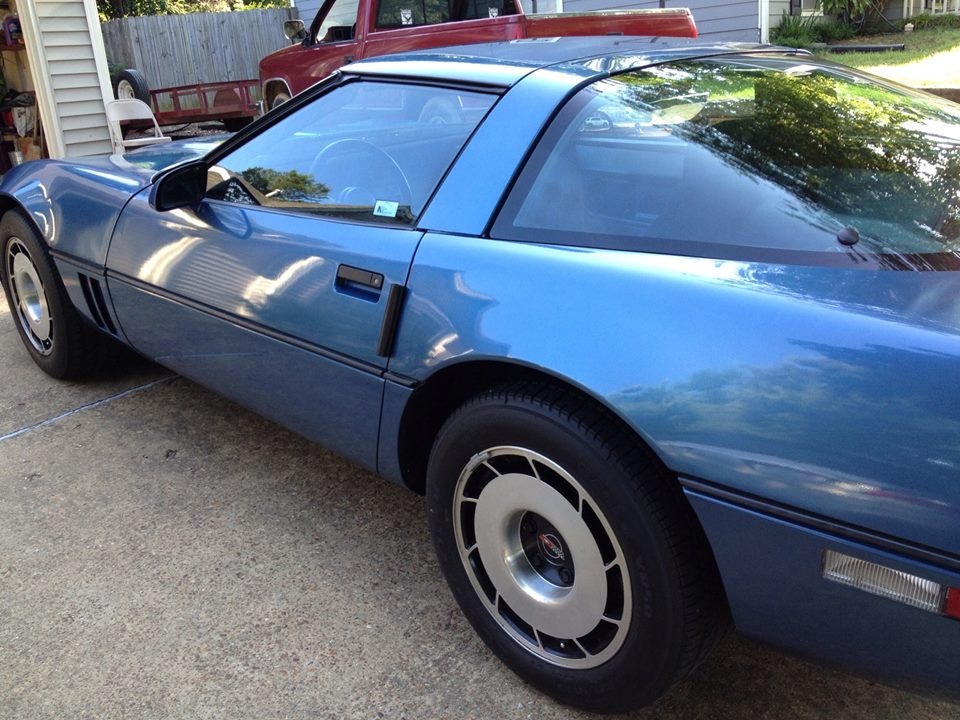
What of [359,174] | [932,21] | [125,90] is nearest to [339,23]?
[125,90]

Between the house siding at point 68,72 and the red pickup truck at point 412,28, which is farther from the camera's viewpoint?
the house siding at point 68,72

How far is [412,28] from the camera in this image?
25.5 ft

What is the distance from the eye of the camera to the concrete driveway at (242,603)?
217cm

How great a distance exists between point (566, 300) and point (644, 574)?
1.90 feet

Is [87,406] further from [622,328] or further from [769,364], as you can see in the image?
[769,364]

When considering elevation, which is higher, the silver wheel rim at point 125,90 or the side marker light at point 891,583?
the silver wheel rim at point 125,90

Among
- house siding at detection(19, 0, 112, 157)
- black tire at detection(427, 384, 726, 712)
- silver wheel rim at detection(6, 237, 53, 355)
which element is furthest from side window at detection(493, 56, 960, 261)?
house siding at detection(19, 0, 112, 157)

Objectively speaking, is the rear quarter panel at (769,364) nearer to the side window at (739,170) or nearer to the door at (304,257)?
the side window at (739,170)

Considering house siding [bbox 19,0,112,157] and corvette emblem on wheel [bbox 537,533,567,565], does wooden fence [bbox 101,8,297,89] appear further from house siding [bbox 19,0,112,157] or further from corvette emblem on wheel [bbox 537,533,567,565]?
corvette emblem on wheel [bbox 537,533,567,565]

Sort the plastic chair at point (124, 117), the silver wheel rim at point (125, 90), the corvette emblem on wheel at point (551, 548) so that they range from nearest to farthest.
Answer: the corvette emblem on wheel at point (551, 548), the plastic chair at point (124, 117), the silver wheel rim at point (125, 90)

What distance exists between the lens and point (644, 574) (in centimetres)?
179

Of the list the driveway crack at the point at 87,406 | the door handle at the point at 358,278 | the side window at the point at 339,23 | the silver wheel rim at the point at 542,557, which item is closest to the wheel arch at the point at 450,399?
the silver wheel rim at the point at 542,557

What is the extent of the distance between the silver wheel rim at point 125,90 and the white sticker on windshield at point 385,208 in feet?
33.0

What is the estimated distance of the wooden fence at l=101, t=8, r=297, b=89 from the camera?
1728 centimetres
